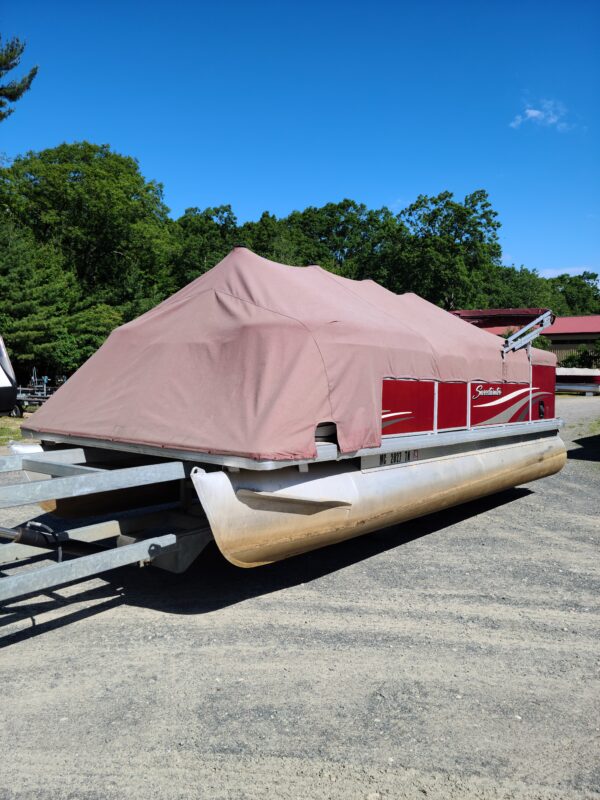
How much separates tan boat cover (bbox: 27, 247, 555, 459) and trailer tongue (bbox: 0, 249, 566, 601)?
→ 14 mm

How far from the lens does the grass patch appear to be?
1384 centimetres

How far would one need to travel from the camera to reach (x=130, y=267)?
132 ft

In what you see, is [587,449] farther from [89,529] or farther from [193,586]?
[89,529]

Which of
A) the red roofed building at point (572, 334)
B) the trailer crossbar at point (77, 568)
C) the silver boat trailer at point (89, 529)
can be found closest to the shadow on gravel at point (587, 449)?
the silver boat trailer at point (89, 529)

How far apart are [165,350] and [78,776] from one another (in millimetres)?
3161

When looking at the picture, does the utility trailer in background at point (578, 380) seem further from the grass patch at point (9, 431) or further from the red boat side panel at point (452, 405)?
the red boat side panel at point (452, 405)

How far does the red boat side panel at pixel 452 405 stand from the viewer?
6121mm

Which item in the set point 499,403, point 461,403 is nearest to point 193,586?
point 461,403

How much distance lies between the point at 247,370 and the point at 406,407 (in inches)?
66.9

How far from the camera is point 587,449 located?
13477 millimetres

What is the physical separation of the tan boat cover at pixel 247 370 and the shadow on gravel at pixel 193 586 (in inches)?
47.8

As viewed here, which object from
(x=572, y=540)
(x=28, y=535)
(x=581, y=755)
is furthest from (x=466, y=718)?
(x=572, y=540)

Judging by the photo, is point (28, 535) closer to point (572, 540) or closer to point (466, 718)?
point (466, 718)

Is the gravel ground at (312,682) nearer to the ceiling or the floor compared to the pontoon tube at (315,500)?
nearer to the floor
